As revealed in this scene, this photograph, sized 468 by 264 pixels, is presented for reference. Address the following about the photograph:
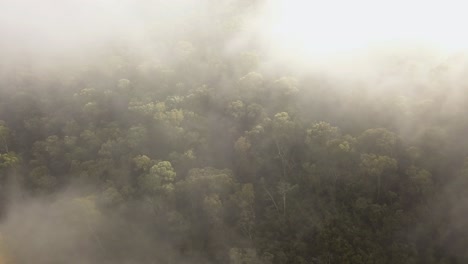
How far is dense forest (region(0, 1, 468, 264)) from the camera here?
36.9 metres

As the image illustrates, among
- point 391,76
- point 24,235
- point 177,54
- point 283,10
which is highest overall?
point 283,10

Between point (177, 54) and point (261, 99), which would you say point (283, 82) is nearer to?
point (261, 99)

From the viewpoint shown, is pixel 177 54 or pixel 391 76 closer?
pixel 391 76

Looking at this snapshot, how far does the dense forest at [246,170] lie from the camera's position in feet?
121

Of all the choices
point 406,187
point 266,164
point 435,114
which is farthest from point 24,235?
point 435,114

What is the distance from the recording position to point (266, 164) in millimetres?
42812

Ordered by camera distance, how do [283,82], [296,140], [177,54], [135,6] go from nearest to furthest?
1. [296,140]
2. [283,82]
3. [177,54]
4. [135,6]

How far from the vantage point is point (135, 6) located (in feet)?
229

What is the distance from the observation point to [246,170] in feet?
141

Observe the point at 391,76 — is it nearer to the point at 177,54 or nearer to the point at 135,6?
the point at 177,54

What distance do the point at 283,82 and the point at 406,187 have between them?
15862 millimetres

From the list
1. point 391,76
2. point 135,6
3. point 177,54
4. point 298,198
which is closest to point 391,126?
point 391,76

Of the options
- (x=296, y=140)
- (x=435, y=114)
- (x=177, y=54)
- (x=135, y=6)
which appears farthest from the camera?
(x=135, y=6)

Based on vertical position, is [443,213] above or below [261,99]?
below
